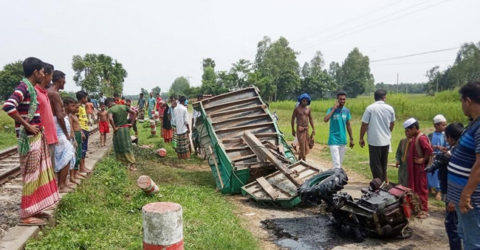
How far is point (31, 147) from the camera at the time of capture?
3871 mm

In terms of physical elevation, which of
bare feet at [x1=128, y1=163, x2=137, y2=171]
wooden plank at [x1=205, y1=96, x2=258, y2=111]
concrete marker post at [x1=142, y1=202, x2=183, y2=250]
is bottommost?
bare feet at [x1=128, y1=163, x2=137, y2=171]

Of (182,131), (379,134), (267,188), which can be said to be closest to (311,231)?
(267,188)

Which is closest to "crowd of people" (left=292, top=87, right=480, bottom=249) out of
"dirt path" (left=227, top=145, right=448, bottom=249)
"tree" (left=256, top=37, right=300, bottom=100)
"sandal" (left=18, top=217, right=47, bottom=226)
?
"dirt path" (left=227, top=145, right=448, bottom=249)

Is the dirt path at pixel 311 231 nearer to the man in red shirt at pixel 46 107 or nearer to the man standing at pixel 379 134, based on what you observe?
the man standing at pixel 379 134

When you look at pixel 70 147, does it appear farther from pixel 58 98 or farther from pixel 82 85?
pixel 82 85

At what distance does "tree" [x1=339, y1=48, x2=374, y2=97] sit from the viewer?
235 feet

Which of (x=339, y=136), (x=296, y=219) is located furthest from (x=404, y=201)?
(x=339, y=136)

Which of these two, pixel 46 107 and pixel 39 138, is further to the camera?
pixel 46 107

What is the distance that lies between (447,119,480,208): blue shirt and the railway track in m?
7.09

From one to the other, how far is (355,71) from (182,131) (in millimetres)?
68094

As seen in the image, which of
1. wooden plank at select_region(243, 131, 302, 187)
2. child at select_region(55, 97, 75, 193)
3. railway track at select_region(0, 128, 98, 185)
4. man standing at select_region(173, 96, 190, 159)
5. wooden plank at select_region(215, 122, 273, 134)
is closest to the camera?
child at select_region(55, 97, 75, 193)

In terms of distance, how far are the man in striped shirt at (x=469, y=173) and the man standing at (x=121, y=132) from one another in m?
6.80

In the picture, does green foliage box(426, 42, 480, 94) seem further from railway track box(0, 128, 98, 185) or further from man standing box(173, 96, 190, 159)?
railway track box(0, 128, 98, 185)

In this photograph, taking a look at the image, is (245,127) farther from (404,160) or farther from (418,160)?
(418,160)
